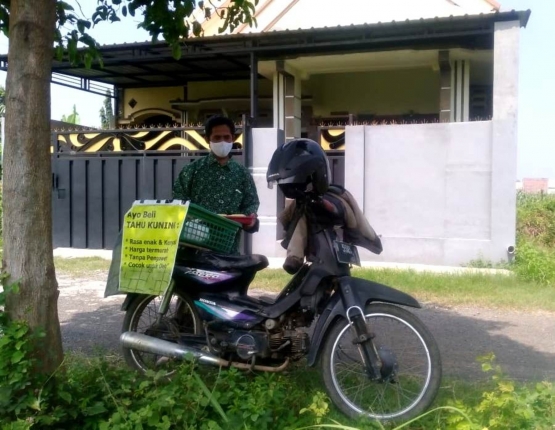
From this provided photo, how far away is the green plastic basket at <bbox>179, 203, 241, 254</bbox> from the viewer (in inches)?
145

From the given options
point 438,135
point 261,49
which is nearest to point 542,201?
point 438,135

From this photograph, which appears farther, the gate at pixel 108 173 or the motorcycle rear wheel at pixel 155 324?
the gate at pixel 108 173

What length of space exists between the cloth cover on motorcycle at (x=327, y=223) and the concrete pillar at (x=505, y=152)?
17.6 feet

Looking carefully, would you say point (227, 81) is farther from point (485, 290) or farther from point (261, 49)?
point (485, 290)

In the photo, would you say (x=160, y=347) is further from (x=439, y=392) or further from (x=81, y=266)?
(x=81, y=266)

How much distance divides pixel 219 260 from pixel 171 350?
0.60m

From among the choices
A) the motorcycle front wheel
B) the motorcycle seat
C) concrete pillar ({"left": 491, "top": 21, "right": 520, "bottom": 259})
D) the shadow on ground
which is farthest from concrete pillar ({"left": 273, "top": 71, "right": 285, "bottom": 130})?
the motorcycle front wheel

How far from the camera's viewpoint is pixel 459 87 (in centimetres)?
1090

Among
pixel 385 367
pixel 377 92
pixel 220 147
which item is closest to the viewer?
pixel 385 367

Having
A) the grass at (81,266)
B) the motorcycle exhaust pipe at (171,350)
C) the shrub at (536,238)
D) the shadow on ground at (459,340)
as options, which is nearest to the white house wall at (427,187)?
the shrub at (536,238)

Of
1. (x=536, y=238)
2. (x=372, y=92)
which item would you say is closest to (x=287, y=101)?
(x=372, y=92)

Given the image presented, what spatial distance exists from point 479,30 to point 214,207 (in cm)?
629

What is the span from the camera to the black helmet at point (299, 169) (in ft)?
11.5

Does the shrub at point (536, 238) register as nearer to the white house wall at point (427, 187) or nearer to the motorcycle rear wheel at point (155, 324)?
the white house wall at point (427, 187)
